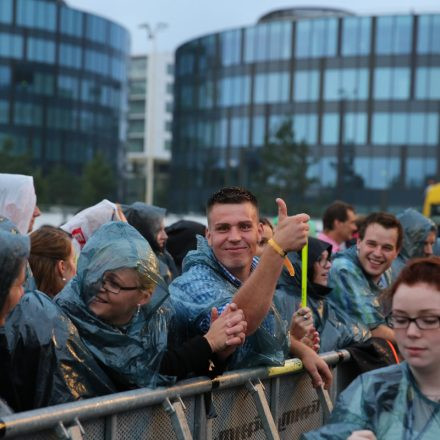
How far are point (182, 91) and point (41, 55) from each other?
13399mm

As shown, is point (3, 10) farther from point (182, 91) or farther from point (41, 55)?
point (182, 91)

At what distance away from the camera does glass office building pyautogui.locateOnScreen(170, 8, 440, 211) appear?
6400 cm

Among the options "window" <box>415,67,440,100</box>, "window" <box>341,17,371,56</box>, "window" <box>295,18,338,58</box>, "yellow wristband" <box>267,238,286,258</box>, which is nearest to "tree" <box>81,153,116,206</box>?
"window" <box>295,18,338,58</box>

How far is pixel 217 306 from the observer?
3.98 meters

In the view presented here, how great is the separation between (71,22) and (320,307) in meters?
76.7

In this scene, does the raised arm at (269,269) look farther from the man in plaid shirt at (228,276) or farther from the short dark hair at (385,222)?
the short dark hair at (385,222)

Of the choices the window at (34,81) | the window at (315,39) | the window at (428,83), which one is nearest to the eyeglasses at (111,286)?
the window at (428,83)

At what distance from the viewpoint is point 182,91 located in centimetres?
7350

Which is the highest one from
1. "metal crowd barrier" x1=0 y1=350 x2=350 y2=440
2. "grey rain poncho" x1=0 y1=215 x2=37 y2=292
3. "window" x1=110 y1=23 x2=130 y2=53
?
"window" x1=110 y1=23 x2=130 y2=53

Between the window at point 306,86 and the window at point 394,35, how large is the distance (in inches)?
198

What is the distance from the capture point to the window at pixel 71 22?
78750mm

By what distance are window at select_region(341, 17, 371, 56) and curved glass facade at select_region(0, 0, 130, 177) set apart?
81.7ft

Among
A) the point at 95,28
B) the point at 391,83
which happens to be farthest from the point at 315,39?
the point at 95,28

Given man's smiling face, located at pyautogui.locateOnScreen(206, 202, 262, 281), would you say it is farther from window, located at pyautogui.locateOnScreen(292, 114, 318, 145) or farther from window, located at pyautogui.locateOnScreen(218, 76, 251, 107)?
window, located at pyautogui.locateOnScreen(218, 76, 251, 107)
